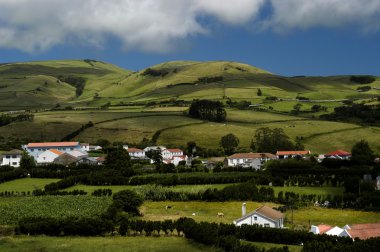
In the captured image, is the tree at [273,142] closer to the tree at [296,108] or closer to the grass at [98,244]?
the tree at [296,108]

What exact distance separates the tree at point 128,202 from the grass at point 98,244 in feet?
43.5

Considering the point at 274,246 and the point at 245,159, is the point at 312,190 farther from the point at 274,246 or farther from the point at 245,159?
the point at 245,159

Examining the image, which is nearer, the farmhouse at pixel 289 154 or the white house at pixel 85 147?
the farmhouse at pixel 289 154

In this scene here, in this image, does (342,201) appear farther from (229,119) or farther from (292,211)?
(229,119)

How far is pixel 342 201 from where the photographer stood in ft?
229

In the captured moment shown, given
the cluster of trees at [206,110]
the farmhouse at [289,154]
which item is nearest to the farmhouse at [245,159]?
the farmhouse at [289,154]

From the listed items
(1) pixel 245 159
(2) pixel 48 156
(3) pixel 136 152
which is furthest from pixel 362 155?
(2) pixel 48 156

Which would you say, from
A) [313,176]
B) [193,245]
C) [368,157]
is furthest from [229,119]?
[193,245]

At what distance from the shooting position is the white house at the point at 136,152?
13057 centimetres

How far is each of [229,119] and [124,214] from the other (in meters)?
110

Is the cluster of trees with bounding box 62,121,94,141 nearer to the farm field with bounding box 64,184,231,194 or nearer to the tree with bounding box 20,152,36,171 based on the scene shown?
the tree with bounding box 20,152,36,171

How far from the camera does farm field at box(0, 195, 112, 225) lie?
204ft

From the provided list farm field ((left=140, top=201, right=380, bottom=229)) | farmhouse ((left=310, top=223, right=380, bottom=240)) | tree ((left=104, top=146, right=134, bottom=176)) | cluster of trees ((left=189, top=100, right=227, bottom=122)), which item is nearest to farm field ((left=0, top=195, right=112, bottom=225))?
farm field ((left=140, top=201, right=380, bottom=229))

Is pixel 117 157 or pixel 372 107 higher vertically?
pixel 372 107
